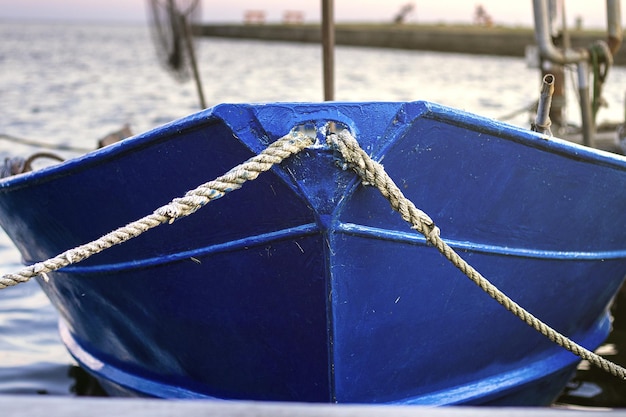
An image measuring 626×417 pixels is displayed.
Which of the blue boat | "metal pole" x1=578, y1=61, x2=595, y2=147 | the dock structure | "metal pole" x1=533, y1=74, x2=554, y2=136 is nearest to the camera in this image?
the blue boat

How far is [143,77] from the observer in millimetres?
30719

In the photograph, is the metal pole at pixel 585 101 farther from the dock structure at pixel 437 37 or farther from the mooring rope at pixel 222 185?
the dock structure at pixel 437 37

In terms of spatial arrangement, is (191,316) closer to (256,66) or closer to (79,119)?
(79,119)

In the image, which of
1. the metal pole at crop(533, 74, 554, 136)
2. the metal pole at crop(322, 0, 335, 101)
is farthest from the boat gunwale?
the metal pole at crop(322, 0, 335, 101)

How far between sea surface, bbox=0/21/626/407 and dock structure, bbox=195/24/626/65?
3.21ft

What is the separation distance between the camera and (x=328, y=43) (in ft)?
14.1

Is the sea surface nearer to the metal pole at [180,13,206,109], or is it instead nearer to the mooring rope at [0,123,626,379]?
the metal pole at [180,13,206,109]

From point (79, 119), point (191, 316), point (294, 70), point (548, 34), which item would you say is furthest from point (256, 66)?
point (191, 316)

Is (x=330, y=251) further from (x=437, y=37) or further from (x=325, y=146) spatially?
(x=437, y=37)

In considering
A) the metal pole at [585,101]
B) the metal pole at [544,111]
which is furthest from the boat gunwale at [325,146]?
the metal pole at [585,101]

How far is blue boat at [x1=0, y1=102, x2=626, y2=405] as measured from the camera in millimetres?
2551

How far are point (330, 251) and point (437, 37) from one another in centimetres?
4781

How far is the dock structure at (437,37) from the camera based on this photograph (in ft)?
132

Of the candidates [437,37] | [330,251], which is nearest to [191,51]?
[330,251]
